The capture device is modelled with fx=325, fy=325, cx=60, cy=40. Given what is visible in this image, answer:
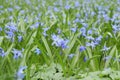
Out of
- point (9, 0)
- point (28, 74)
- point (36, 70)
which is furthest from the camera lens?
point (9, 0)

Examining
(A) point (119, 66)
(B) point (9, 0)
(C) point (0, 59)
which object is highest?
(B) point (9, 0)

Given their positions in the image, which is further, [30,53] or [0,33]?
[0,33]

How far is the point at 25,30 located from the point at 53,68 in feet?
4.58

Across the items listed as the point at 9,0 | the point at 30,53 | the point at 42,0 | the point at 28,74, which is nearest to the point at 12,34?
the point at 30,53

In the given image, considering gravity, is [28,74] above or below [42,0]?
below

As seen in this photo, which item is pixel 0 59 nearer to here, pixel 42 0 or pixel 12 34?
pixel 12 34

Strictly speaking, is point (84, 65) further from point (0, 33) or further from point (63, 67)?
point (0, 33)

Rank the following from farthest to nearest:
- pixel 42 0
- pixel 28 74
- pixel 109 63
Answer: pixel 42 0 → pixel 109 63 → pixel 28 74

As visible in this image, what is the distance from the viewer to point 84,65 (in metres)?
3.03

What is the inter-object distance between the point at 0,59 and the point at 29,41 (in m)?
0.63

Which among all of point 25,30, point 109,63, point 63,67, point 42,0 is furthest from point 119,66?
point 42,0

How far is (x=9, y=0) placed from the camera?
364 inches

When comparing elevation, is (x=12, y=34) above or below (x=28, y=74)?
above

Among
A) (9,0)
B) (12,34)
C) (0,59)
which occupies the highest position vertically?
(9,0)
